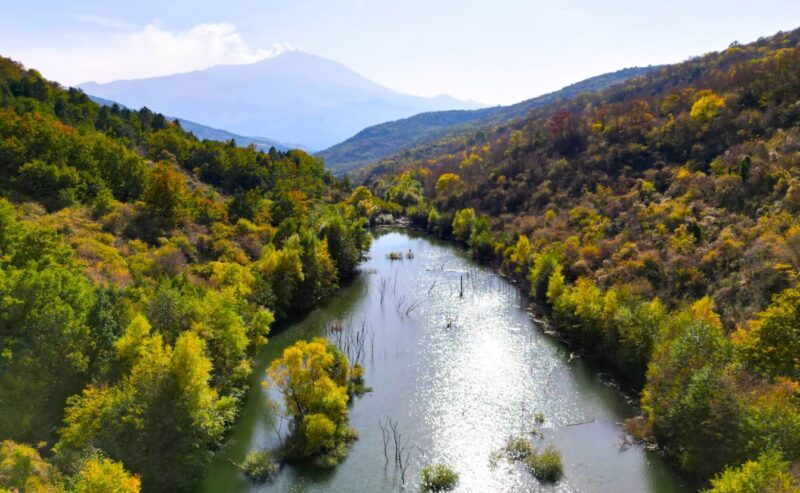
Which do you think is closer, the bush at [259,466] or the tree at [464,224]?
the bush at [259,466]

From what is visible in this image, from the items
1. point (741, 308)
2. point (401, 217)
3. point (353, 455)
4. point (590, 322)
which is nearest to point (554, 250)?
point (590, 322)

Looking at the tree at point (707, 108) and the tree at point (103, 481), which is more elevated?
the tree at point (707, 108)

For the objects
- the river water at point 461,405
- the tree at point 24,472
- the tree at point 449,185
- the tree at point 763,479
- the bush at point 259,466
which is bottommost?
the river water at point 461,405

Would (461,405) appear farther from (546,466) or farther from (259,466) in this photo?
(259,466)

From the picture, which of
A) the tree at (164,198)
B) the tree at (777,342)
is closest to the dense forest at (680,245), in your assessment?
the tree at (777,342)

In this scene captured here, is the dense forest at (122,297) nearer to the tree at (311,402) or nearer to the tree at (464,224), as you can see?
the tree at (311,402)

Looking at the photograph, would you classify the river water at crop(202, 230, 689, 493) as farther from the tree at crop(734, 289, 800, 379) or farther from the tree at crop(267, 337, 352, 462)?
the tree at crop(734, 289, 800, 379)

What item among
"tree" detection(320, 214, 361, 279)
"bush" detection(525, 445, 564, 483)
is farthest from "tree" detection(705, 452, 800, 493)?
"tree" detection(320, 214, 361, 279)
